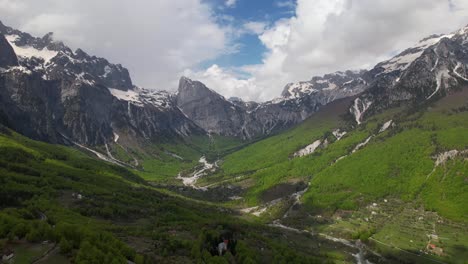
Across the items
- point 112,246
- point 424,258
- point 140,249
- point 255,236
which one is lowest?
point 424,258

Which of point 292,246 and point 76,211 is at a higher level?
point 76,211

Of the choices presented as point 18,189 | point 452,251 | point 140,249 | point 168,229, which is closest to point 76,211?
point 18,189

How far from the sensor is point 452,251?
193250 millimetres

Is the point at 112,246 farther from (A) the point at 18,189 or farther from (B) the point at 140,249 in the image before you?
(A) the point at 18,189

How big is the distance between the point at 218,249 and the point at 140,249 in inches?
1088

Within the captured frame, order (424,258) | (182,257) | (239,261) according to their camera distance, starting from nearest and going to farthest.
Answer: (182,257) < (239,261) < (424,258)

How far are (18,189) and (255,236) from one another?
108 metres

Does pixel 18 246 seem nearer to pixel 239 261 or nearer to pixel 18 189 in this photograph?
pixel 239 261

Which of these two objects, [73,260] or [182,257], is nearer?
[73,260]

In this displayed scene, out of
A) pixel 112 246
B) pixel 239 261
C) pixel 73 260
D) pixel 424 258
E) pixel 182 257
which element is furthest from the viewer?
pixel 424 258

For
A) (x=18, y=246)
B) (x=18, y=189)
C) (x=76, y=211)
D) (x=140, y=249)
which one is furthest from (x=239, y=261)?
(x=18, y=189)

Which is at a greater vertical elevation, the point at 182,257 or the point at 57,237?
the point at 57,237

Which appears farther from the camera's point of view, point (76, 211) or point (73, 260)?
point (76, 211)

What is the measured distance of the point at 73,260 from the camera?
88.3 metres
